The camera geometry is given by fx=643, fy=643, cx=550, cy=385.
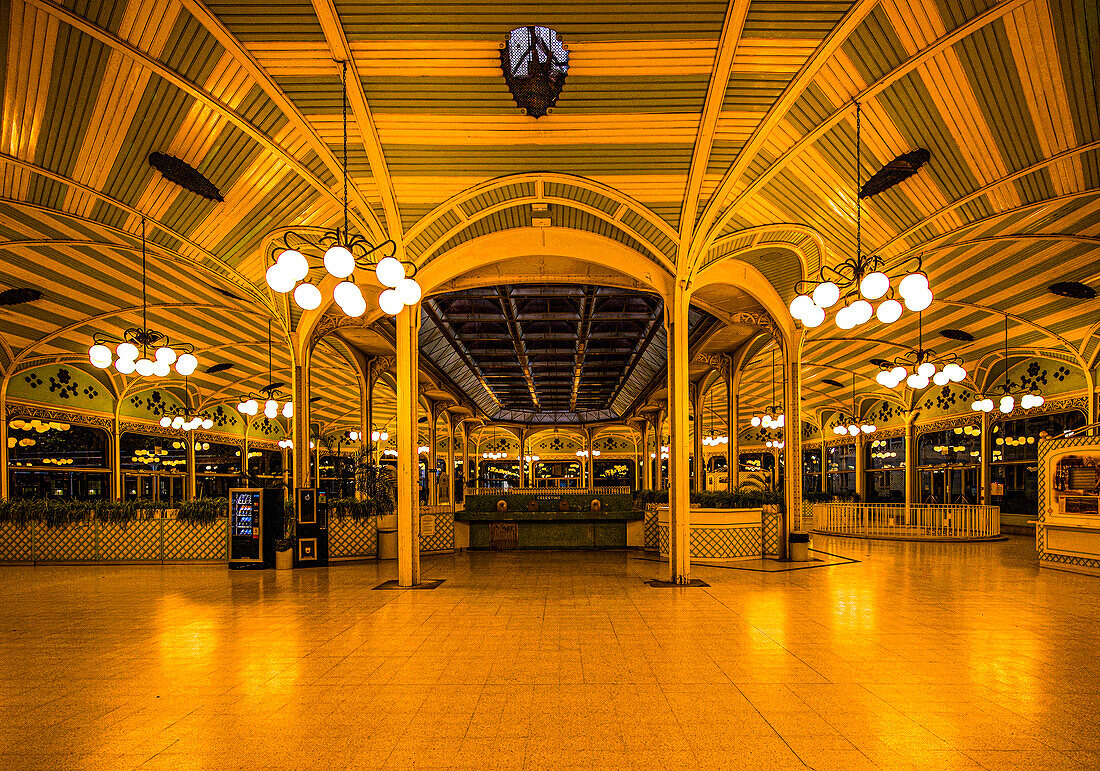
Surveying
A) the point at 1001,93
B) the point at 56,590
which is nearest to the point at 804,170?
the point at 1001,93

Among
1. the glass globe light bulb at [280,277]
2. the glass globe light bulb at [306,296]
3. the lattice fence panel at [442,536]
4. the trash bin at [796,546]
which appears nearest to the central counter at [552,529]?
the lattice fence panel at [442,536]

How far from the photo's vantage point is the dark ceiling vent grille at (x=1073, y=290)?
12.7 metres

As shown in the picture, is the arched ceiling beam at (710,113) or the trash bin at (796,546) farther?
the trash bin at (796,546)

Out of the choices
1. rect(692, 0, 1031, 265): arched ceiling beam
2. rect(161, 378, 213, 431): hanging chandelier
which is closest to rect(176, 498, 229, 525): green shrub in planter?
rect(161, 378, 213, 431): hanging chandelier

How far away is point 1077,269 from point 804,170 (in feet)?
24.6

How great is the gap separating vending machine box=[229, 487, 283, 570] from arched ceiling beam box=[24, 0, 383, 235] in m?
6.15

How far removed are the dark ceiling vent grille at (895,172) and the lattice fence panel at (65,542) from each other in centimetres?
1615

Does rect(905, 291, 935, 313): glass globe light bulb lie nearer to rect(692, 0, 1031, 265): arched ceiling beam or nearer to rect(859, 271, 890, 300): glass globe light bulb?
rect(859, 271, 890, 300): glass globe light bulb

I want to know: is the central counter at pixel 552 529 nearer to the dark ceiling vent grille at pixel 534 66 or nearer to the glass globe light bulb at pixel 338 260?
the dark ceiling vent grille at pixel 534 66

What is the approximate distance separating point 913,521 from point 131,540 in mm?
22219

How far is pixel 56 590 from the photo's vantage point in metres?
10.1

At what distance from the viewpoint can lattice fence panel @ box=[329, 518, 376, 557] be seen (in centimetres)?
1352

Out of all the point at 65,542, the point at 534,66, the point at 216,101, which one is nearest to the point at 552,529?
the point at 65,542

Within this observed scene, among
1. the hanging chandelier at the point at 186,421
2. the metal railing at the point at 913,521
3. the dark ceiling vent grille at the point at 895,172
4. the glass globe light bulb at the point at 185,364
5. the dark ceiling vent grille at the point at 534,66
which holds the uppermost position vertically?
the dark ceiling vent grille at the point at 534,66
